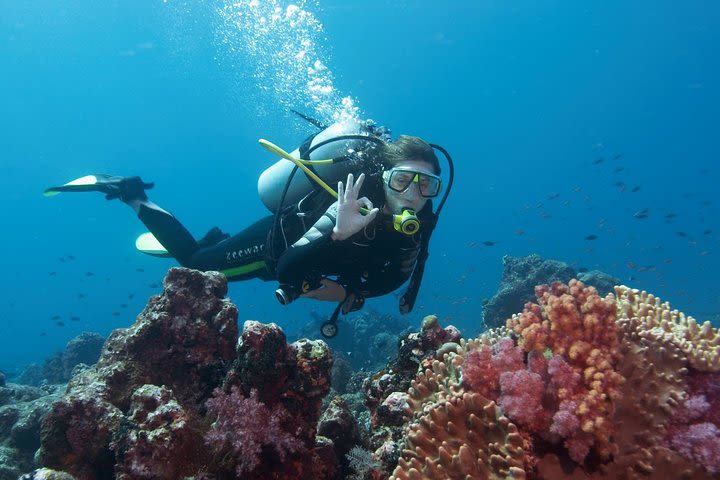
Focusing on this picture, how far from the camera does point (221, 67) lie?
89562 millimetres

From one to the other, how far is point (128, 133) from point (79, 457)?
127 m

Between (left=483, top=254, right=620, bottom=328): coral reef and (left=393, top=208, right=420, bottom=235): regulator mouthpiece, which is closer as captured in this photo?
(left=393, top=208, right=420, bottom=235): regulator mouthpiece

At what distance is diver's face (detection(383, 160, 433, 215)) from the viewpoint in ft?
18.4

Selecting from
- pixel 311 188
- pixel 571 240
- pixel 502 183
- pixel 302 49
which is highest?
pixel 502 183

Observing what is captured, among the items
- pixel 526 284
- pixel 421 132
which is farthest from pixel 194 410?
pixel 421 132

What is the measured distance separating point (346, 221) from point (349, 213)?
0.37 feet

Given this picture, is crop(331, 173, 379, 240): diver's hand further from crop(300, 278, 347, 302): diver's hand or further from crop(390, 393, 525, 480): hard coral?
crop(390, 393, 525, 480): hard coral

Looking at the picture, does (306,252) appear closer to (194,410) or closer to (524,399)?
(194,410)

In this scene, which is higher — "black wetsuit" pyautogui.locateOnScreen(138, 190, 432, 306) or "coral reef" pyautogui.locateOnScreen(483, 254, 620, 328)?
"coral reef" pyautogui.locateOnScreen(483, 254, 620, 328)

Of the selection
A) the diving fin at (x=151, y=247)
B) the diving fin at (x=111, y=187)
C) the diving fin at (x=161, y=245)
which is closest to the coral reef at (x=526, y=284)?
the diving fin at (x=161, y=245)

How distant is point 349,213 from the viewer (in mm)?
4930

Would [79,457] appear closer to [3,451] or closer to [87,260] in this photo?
[3,451]

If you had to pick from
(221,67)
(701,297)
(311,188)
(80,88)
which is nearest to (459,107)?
(221,67)

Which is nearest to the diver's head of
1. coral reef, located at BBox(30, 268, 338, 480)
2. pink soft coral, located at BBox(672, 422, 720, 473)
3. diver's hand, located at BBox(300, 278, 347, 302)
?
diver's hand, located at BBox(300, 278, 347, 302)
